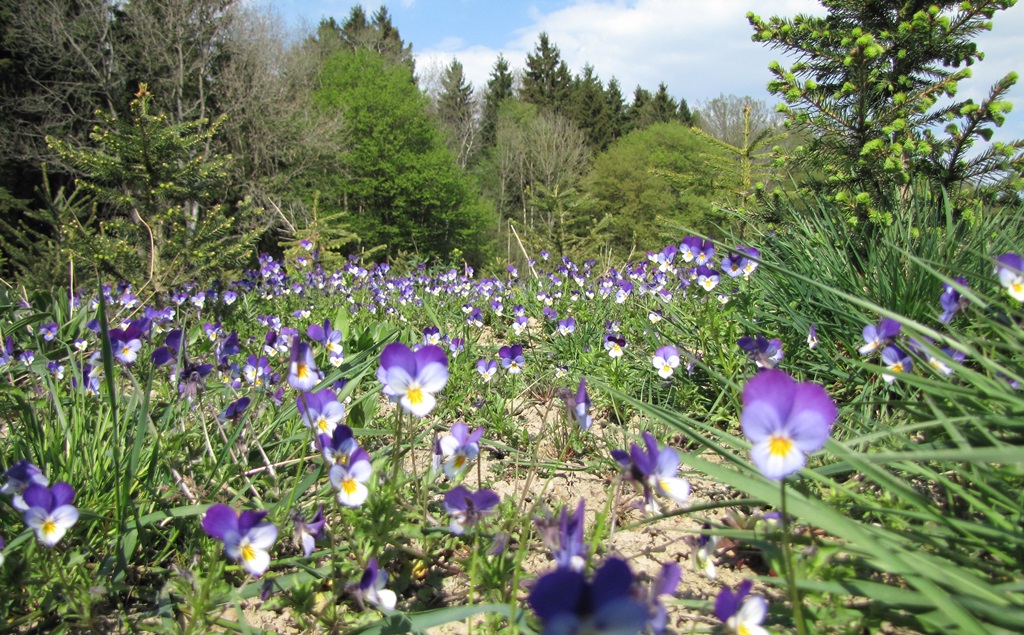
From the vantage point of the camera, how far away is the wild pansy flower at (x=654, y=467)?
1.07 metres

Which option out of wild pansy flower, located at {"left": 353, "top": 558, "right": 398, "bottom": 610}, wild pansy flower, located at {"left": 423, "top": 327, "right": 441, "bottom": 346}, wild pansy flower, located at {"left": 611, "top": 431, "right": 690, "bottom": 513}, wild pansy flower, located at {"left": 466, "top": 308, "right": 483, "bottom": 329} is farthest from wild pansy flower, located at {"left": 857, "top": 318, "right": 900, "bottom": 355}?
wild pansy flower, located at {"left": 466, "top": 308, "right": 483, "bottom": 329}

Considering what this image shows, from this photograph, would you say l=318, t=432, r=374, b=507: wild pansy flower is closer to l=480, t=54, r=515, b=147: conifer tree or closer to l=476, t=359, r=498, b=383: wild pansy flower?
l=476, t=359, r=498, b=383: wild pansy flower

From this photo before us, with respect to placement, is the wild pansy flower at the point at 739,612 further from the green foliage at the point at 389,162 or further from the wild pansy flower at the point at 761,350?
the green foliage at the point at 389,162

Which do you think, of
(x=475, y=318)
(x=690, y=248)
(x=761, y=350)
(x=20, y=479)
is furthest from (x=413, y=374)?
(x=475, y=318)

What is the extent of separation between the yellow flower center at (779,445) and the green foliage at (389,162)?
32083 millimetres

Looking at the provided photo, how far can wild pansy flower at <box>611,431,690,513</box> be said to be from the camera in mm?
1066

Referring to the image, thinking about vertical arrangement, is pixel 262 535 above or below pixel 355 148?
below

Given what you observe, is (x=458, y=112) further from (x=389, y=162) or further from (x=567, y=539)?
(x=567, y=539)

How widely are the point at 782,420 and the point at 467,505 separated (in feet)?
2.26

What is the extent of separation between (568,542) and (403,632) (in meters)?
0.46

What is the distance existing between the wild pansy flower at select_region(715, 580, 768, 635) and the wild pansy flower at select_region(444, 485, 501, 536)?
1.61 ft

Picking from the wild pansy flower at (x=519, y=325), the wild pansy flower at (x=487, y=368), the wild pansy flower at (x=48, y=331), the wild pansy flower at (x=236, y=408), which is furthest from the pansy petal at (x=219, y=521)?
the wild pansy flower at (x=519, y=325)

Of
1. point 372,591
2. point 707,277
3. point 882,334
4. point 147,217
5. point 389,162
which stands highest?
point 389,162

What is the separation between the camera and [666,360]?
2492mm
